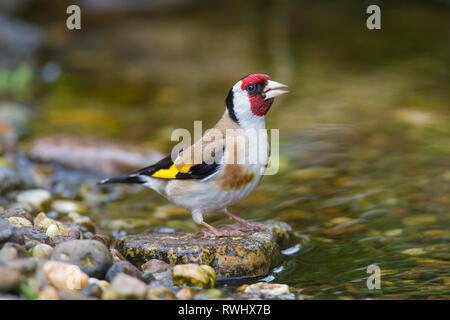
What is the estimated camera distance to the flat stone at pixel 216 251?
4.80 metres

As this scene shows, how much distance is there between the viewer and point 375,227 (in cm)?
573

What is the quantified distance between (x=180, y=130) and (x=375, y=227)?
424 cm

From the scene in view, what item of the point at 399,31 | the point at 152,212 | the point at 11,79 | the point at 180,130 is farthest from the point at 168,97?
the point at 399,31

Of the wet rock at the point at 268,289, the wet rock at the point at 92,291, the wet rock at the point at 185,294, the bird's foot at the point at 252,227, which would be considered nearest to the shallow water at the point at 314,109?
the wet rock at the point at 268,289

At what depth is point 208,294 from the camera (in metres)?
4.35

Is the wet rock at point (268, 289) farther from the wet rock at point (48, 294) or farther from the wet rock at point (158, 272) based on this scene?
the wet rock at point (48, 294)

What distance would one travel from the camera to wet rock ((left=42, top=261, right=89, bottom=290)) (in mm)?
4074

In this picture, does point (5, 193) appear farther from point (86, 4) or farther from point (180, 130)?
point (86, 4)

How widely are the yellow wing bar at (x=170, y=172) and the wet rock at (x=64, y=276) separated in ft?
4.52

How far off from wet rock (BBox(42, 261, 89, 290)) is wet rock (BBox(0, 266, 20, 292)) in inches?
9.8

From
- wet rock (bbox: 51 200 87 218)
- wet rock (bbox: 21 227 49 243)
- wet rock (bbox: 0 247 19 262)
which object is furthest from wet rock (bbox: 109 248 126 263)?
wet rock (bbox: 51 200 87 218)

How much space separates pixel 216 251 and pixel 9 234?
4.97 ft

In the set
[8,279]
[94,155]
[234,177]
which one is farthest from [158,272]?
[94,155]
